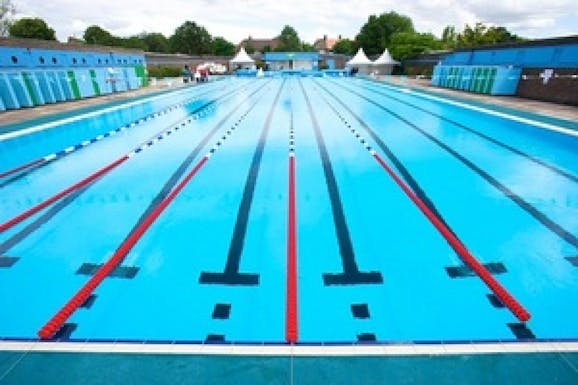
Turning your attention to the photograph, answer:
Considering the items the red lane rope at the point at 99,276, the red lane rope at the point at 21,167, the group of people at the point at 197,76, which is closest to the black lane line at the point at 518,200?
the red lane rope at the point at 99,276

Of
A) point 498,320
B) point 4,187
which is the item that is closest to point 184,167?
point 4,187

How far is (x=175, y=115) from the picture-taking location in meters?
11.6

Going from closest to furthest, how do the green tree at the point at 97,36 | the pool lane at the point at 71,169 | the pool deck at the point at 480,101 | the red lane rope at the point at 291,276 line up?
1. the red lane rope at the point at 291,276
2. the pool lane at the point at 71,169
3. the pool deck at the point at 480,101
4. the green tree at the point at 97,36

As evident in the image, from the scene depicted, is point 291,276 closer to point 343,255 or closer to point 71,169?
point 343,255

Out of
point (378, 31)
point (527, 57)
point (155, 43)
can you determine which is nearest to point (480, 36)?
point (527, 57)

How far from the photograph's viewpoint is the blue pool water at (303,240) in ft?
8.23

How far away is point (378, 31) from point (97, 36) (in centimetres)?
5321

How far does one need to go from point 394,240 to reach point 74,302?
2887mm

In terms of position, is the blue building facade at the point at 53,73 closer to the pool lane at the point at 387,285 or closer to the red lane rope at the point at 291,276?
the red lane rope at the point at 291,276

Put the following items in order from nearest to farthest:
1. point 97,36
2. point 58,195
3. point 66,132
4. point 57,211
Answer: point 57,211 → point 58,195 → point 66,132 → point 97,36

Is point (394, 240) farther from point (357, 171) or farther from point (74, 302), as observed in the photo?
point (74, 302)

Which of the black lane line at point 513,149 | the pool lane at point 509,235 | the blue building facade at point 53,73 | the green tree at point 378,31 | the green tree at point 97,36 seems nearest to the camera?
the pool lane at point 509,235

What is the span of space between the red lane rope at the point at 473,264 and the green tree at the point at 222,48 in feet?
231

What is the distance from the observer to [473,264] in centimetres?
314
